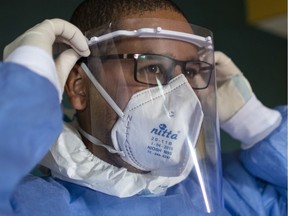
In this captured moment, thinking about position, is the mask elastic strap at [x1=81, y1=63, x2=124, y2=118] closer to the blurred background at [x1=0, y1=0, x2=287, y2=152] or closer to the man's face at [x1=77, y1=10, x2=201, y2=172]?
the man's face at [x1=77, y1=10, x2=201, y2=172]

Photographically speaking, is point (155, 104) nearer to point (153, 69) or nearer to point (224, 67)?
point (153, 69)

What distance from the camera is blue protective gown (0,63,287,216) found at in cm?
58

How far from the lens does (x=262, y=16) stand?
1.59 m

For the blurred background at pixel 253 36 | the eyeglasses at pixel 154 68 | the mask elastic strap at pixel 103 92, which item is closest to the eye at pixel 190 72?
the eyeglasses at pixel 154 68

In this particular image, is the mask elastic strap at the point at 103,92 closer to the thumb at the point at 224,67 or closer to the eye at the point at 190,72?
the eye at the point at 190,72

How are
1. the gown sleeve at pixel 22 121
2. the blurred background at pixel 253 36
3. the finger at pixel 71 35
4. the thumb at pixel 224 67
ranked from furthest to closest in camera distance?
the blurred background at pixel 253 36 → the thumb at pixel 224 67 → the finger at pixel 71 35 → the gown sleeve at pixel 22 121

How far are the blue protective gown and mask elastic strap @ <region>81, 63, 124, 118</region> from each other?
159 mm

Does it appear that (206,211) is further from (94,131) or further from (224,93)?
(224,93)

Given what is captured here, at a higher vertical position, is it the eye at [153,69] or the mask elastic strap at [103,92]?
the eye at [153,69]

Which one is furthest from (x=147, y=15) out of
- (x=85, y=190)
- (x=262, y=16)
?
(x=262, y=16)

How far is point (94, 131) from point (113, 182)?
4.2 inches

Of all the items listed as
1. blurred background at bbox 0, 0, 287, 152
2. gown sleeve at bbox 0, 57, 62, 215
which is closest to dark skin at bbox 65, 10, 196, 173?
gown sleeve at bbox 0, 57, 62, 215

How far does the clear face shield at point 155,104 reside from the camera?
81 cm

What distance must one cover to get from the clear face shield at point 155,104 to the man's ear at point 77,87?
0.08 ft
